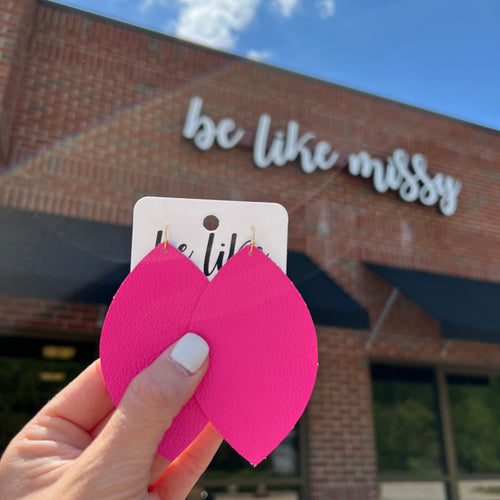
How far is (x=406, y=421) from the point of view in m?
6.00

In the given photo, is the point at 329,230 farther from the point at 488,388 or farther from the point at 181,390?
the point at 181,390

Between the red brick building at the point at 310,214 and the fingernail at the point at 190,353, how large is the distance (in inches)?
121

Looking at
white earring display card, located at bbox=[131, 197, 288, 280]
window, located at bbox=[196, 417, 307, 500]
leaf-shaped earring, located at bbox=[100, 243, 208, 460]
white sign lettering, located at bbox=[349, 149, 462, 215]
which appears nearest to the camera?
leaf-shaped earring, located at bbox=[100, 243, 208, 460]

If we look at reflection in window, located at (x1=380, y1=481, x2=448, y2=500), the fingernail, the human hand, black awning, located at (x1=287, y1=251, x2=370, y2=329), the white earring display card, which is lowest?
reflection in window, located at (x1=380, y1=481, x2=448, y2=500)

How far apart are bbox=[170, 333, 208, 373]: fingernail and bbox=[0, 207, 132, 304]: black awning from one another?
119 inches

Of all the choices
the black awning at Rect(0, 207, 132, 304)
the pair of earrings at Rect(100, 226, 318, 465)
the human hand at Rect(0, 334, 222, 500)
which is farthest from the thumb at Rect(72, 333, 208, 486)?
the black awning at Rect(0, 207, 132, 304)

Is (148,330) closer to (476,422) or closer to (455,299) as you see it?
(455,299)

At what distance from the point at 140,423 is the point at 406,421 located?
590cm

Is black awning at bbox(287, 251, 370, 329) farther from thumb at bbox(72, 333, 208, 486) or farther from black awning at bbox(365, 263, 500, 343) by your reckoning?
thumb at bbox(72, 333, 208, 486)

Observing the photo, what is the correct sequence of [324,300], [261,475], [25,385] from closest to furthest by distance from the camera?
[324,300]
[25,385]
[261,475]

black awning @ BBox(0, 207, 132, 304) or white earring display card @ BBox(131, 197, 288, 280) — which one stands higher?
black awning @ BBox(0, 207, 132, 304)

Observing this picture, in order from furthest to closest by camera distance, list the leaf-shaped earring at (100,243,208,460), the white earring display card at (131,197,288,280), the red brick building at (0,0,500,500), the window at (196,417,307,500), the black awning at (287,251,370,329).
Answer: the window at (196,417,307,500)
the red brick building at (0,0,500,500)
the black awning at (287,251,370,329)
the white earring display card at (131,197,288,280)
the leaf-shaped earring at (100,243,208,460)

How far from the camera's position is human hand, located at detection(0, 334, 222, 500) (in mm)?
864

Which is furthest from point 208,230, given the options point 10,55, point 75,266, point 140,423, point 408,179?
point 408,179
